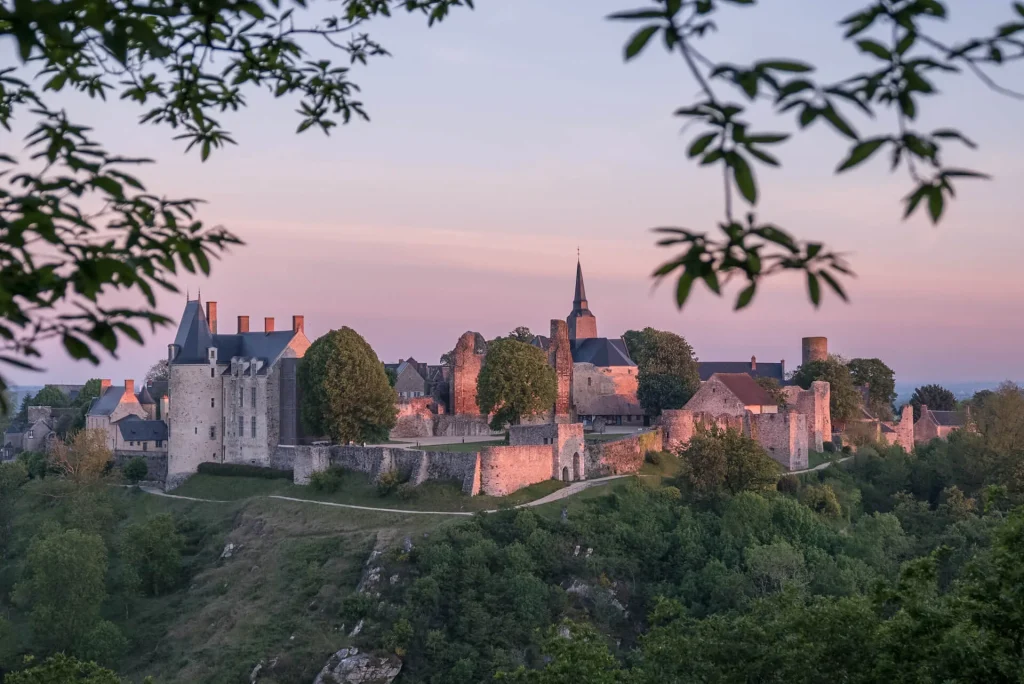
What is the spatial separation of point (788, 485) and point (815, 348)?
2075 cm

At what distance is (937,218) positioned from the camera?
3.81 metres

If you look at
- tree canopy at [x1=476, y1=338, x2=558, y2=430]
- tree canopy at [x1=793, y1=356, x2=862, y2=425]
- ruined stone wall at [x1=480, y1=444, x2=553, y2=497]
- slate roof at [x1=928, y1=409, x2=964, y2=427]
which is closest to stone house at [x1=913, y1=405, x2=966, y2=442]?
slate roof at [x1=928, y1=409, x2=964, y2=427]

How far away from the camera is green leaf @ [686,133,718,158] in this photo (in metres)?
3.77

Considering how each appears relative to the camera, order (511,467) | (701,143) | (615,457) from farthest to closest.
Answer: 1. (615,457)
2. (511,467)
3. (701,143)

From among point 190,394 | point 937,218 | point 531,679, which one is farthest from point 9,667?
point 937,218

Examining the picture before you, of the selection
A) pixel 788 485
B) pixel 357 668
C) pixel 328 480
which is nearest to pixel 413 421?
pixel 328 480

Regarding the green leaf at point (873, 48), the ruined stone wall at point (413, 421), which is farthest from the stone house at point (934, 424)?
the green leaf at point (873, 48)

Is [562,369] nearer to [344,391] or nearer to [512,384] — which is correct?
[512,384]

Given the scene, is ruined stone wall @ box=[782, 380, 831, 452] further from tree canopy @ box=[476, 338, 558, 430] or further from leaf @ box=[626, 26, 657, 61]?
leaf @ box=[626, 26, 657, 61]

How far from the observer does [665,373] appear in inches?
2191

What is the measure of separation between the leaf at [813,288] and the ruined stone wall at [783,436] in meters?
40.1

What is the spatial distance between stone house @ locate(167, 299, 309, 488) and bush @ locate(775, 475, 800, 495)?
21376 millimetres

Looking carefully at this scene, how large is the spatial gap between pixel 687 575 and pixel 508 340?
18.8m

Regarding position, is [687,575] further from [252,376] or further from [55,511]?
[55,511]
